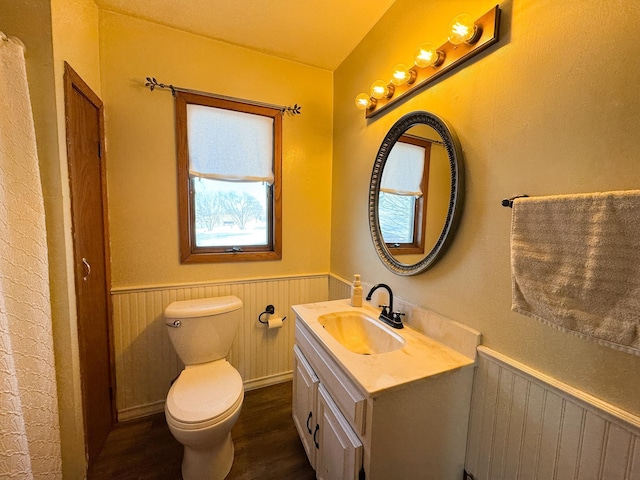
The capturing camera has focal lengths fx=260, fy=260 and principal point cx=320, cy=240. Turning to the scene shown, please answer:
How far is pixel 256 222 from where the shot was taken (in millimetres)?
1999

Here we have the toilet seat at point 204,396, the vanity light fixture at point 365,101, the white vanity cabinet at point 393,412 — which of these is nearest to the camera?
the white vanity cabinet at point 393,412

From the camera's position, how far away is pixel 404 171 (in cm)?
138

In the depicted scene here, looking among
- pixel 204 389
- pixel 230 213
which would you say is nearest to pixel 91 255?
pixel 230 213

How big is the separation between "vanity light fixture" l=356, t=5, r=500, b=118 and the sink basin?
1.20 m

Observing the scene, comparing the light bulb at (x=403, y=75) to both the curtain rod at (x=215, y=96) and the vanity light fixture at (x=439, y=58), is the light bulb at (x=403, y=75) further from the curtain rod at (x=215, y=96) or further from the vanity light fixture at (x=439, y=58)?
the curtain rod at (x=215, y=96)

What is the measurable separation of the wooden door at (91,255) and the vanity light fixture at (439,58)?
4.94 feet

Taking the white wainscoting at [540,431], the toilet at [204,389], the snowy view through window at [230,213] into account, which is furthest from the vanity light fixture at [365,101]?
the toilet at [204,389]

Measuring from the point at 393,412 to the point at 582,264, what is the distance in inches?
27.7

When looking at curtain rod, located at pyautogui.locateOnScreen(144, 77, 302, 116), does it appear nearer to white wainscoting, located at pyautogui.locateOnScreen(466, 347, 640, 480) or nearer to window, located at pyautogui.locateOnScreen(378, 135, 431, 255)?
window, located at pyautogui.locateOnScreen(378, 135, 431, 255)

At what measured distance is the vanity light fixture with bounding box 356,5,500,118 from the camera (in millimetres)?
947

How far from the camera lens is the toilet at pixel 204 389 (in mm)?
1224

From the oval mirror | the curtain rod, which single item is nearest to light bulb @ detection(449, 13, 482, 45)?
the oval mirror

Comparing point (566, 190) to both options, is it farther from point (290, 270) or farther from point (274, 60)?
point (274, 60)

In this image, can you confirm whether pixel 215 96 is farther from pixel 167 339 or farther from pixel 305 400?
pixel 305 400
